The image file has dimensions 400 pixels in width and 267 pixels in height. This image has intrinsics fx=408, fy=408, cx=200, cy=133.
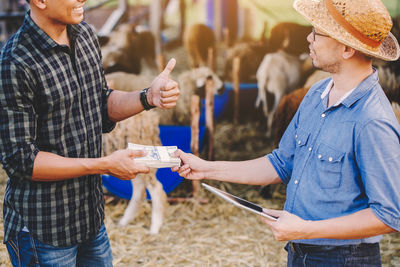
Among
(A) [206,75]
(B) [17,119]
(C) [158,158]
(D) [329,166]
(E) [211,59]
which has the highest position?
(B) [17,119]

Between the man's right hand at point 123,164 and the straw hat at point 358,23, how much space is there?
1.00m

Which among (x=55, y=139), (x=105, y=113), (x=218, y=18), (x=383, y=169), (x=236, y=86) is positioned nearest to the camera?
(x=383, y=169)

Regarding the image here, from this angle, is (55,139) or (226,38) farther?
(226,38)

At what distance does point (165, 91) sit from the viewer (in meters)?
2.11

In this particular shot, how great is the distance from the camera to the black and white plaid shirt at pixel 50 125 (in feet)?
5.61

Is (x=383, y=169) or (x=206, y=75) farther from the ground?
(x=383, y=169)

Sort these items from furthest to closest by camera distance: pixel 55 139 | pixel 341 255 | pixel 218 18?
1. pixel 218 18
2. pixel 55 139
3. pixel 341 255

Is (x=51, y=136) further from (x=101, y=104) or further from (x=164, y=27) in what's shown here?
(x=164, y=27)

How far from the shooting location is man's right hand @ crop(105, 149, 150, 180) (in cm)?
186

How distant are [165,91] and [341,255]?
1135 mm

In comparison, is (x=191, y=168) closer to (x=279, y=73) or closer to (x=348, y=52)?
(x=348, y=52)

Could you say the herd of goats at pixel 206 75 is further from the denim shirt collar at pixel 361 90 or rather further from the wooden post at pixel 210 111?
the denim shirt collar at pixel 361 90

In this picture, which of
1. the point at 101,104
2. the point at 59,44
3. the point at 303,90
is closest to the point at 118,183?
the point at 303,90

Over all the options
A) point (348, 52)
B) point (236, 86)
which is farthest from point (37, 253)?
point (236, 86)
